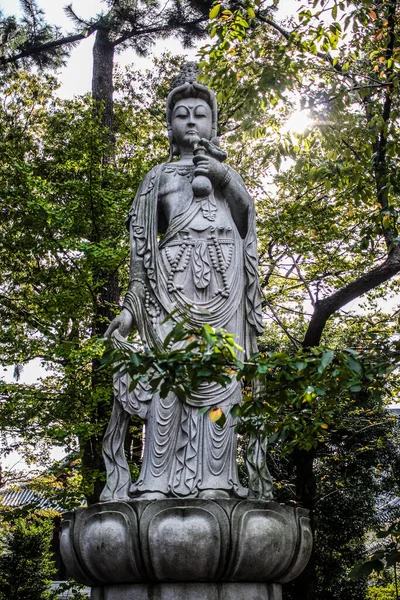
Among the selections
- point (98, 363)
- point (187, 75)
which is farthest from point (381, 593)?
point (187, 75)

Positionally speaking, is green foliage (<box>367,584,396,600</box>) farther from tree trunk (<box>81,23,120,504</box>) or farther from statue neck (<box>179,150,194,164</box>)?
statue neck (<box>179,150,194,164</box>)

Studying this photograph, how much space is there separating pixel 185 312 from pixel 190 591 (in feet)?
5.55

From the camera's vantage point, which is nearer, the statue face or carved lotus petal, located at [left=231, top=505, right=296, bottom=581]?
carved lotus petal, located at [left=231, top=505, right=296, bottom=581]

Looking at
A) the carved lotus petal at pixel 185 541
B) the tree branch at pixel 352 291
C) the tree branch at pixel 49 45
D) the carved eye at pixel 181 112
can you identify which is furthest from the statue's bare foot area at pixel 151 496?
the tree branch at pixel 49 45

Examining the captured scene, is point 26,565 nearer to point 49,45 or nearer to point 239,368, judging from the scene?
point 239,368

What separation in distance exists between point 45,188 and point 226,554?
26.9 feet

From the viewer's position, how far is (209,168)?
557 cm

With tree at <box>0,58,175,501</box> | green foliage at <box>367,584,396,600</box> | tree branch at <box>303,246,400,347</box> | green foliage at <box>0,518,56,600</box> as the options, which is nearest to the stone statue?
tree at <box>0,58,175,501</box>

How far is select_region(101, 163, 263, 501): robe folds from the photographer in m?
4.73

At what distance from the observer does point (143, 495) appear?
4.64 meters

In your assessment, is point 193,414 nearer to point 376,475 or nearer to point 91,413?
point 91,413

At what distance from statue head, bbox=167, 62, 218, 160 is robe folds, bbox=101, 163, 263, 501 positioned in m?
0.50

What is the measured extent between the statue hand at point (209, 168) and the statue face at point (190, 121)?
0.40 metres

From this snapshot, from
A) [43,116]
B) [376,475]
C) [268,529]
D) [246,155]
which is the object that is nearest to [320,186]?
[246,155]
